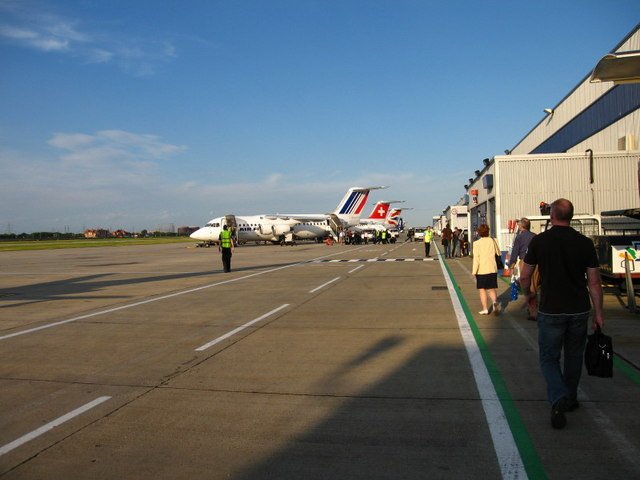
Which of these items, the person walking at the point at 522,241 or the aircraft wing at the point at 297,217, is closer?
the person walking at the point at 522,241

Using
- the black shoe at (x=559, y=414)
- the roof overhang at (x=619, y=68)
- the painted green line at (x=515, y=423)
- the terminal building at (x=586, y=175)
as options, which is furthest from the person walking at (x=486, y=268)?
the terminal building at (x=586, y=175)

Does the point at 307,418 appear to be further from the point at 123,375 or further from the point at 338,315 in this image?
the point at 338,315

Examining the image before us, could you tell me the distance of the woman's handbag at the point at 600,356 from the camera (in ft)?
16.1

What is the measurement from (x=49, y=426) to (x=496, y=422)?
12.4ft

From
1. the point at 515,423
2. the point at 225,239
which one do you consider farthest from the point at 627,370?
the point at 225,239

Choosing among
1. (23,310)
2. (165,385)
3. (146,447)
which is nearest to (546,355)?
(146,447)

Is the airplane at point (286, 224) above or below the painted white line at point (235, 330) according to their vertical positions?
above

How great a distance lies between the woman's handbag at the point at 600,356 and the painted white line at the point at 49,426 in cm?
453

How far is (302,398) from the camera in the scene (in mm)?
5527

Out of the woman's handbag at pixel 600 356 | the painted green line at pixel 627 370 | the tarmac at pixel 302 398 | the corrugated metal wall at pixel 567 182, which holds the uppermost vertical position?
the corrugated metal wall at pixel 567 182

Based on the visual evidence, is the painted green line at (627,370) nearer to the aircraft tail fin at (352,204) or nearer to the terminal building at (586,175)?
the terminal building at (586,175)

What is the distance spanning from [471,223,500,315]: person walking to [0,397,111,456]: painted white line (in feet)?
22.7

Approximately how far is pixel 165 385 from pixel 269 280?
38.5 feet

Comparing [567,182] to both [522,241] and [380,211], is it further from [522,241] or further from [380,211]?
[380,211]
